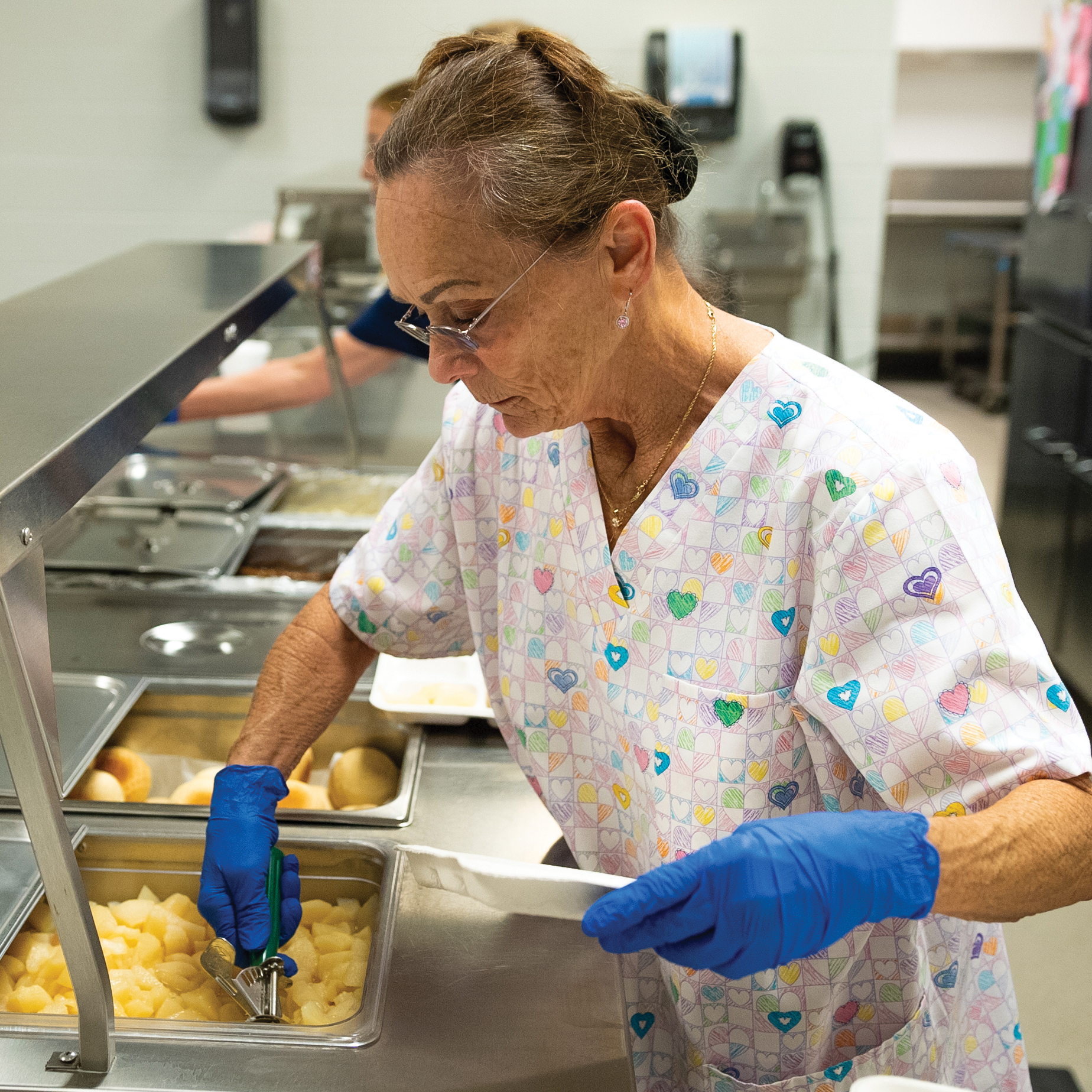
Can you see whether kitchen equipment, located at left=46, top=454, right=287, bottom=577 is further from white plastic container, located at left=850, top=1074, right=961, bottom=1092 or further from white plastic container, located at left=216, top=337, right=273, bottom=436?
white plastic container, located at left=850, top=1074, right=961, bottom=1092

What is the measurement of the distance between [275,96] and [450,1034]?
3932mm

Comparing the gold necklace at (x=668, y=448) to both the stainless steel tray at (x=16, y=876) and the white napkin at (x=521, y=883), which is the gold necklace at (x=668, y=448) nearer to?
the white napkin at (x=521, y=883)

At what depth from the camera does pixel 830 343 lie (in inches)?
180

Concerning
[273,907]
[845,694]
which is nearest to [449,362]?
[845,694]

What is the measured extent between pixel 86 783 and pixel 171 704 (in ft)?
0.85

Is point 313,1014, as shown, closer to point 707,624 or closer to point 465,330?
point 707,624

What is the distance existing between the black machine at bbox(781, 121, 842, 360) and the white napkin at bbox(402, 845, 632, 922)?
360 centimetres

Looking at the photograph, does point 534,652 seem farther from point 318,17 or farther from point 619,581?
point 318,17

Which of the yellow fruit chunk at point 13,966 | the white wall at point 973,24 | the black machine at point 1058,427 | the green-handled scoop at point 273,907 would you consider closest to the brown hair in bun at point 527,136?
the green-handled scoop at point 273,907

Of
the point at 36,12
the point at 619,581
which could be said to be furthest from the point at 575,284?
the point at 36,12

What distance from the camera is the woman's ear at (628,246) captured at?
41.3 inches

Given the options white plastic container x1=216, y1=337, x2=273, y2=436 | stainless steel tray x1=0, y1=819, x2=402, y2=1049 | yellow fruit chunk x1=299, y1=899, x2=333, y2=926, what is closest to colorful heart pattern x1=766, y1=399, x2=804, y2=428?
stainless steel tray x1=0, y1=819, x2=402, y2=1049

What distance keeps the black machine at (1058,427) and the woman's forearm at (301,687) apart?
292 cm

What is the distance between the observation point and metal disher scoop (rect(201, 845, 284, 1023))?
1169mm
